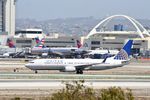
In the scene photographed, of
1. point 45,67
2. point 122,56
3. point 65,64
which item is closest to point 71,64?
point 65,64

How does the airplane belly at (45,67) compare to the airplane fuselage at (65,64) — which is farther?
the airplane fuselage at (65,64)

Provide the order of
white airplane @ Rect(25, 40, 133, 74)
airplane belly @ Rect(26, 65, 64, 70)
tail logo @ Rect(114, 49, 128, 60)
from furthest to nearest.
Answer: tail logo @ Rect(114, 49, 128, 60) → white airplane @ Rect(25, 40, 133, 74) → airplane belly @ Rect(26, 65, 64, 70)

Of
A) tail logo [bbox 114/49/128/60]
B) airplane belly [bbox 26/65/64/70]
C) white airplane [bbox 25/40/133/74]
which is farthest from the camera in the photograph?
tail logo [bbox 114/49/128/60]

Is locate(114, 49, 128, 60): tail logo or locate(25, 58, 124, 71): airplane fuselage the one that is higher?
locate(114, 49, 128, 60): tail logo

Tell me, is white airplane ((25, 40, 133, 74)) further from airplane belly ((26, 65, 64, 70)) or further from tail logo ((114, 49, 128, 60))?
tail logo ((114, 49, 128, 60))

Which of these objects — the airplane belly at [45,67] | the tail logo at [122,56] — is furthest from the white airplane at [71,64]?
the tail logo at [122,56]

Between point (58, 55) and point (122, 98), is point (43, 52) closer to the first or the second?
point (58, 55)

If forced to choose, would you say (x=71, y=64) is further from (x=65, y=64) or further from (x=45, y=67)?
(x=45, y=67)

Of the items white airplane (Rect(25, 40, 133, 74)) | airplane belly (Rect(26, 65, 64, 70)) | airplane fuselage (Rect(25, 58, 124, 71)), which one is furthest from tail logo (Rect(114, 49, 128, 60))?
airplane belly (Rect(26, 65, 64, 70))

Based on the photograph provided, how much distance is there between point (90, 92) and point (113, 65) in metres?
53.8

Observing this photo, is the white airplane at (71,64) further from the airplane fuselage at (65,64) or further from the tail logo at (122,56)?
the tail logo at (122,56)

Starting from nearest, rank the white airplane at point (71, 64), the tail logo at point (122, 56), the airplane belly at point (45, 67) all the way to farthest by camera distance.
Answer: the airplane belly at point (45, 67) < the white airplane at point (71, 64) < the tail logo at point (122, 56)

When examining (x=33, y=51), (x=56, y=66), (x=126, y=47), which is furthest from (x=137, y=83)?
(x=33, y=51)

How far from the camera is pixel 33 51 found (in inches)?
7215
